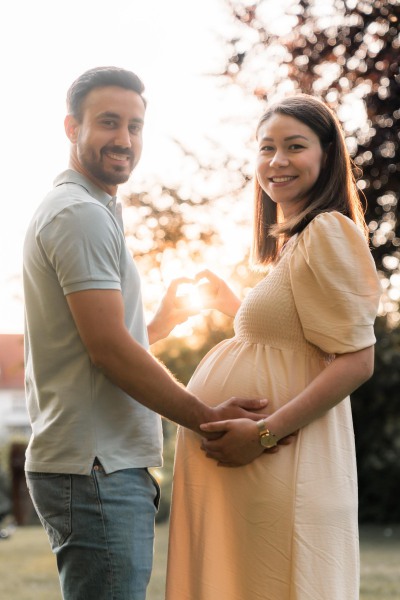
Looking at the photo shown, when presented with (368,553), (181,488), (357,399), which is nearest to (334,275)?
(181,488)

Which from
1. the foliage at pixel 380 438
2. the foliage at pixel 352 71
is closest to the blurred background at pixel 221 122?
the foliage at pixel 352 71

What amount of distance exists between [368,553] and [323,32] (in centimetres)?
1095

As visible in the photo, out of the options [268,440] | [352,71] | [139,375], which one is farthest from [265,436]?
[352,71]

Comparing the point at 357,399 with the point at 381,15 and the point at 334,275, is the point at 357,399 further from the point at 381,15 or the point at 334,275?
the point at 334,275

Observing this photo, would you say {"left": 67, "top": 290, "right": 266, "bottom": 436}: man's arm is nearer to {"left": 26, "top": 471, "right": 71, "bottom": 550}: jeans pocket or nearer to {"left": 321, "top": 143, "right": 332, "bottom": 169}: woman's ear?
{"left": 26, "top": 471, "right": 71, "bottom": 550}: jeans pocket

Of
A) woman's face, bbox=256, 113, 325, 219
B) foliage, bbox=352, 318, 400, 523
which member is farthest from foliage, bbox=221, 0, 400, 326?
foliage, bbox=352, 318, 400, 523

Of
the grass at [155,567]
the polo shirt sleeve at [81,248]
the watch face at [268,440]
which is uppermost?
the polo shirt sleeve at [81,248]

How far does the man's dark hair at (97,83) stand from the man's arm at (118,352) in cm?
62

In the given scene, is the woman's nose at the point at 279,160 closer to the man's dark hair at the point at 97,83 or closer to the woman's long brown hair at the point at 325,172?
the woman's long brown hair at the point at 325,172

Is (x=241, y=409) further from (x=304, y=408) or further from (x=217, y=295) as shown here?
(x=217, y=295)

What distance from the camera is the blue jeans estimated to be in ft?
9.08

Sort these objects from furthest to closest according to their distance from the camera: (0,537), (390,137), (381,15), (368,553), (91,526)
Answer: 1. (0,537)
2. (368,553)
3. (390,137)
4. (381,15)
5. (91,526)

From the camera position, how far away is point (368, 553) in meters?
14.8

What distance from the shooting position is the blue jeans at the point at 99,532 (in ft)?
9.08
